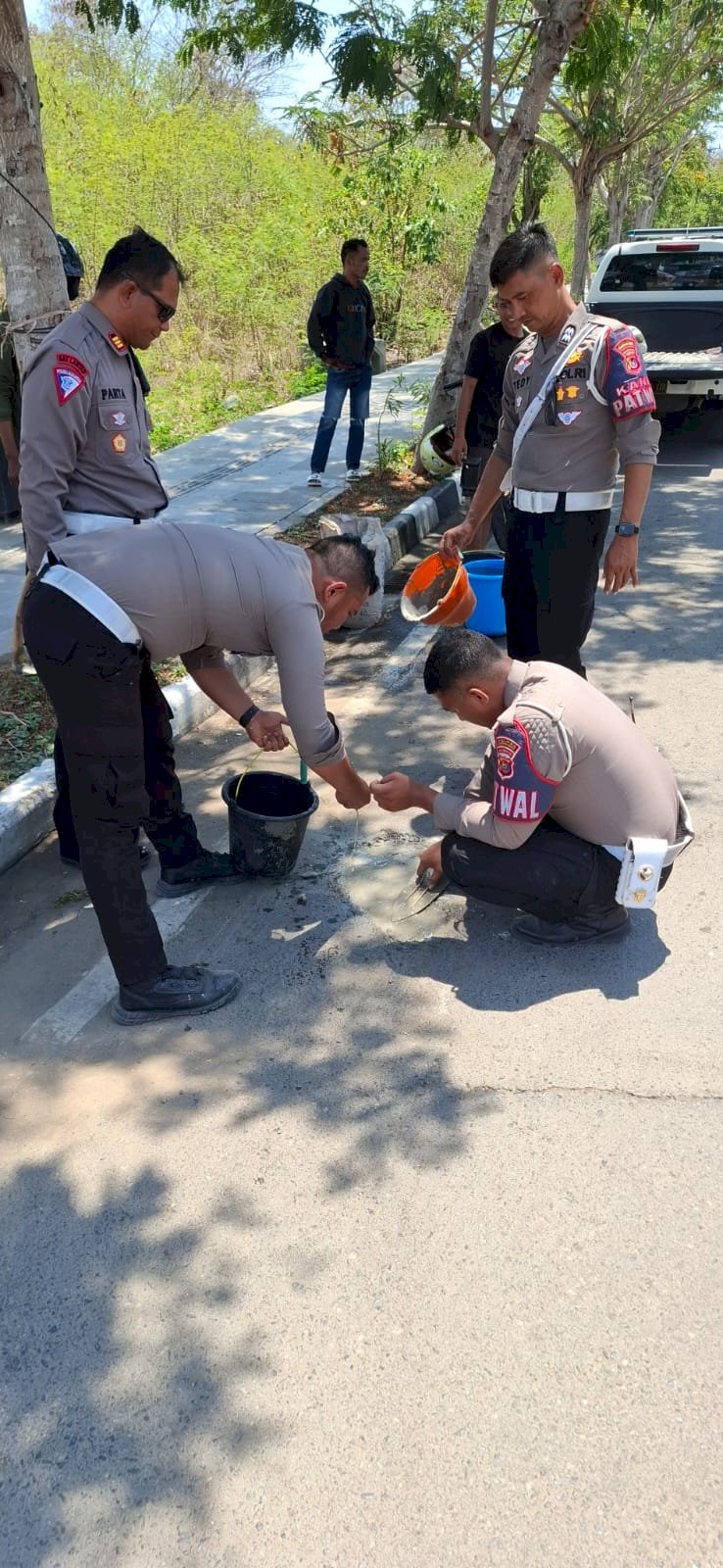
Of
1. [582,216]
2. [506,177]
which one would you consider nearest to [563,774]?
[506,177]

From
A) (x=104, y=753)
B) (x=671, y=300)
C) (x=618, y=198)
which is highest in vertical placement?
(x=618, y=198)

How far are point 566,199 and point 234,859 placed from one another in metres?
32.4

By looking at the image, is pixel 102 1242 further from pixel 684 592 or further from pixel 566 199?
pixel 566 199

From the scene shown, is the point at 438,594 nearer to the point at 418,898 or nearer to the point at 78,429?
the point at 418,898

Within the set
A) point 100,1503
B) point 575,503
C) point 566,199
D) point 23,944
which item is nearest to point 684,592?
point 575,503

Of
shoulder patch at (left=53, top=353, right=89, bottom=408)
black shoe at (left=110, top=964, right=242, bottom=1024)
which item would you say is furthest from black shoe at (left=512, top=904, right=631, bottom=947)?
shoulder patch at (left=53, top=353, right=89, bottom=408)

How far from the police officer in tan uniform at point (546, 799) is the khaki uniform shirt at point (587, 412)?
2.91 ft

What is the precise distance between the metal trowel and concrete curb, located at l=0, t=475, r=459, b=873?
1392 millimetres

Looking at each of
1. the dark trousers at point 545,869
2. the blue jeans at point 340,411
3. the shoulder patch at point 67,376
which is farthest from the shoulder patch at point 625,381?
the blue jeans at point 340,411

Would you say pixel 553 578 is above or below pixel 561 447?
below

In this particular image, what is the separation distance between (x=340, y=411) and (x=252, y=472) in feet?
3.20

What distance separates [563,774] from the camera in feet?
10.3

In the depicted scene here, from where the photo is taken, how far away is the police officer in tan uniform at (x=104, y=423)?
10.8 ft

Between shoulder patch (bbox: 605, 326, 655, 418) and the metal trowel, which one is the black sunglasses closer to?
shoulder patch (bbox: 605, 326, 655, 418)
